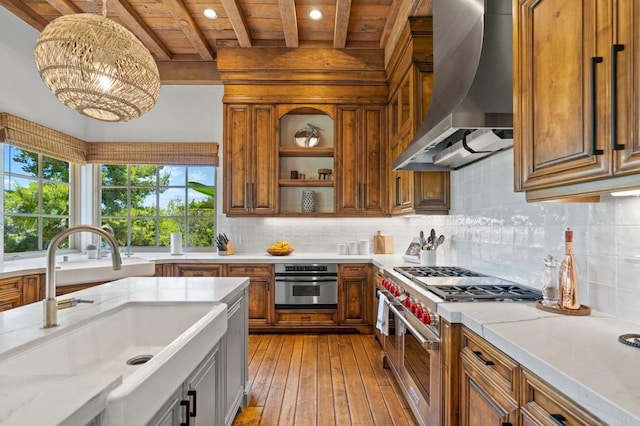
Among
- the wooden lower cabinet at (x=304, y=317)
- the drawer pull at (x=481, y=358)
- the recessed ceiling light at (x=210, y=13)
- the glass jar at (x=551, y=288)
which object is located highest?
the recessed ceiling light at (x=210, y=13)

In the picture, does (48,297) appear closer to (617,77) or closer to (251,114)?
(617,77)

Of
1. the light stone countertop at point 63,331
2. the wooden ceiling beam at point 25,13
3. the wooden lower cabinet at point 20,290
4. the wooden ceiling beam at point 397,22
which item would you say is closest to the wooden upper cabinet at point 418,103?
the wooden ceiling beam at point 397,22

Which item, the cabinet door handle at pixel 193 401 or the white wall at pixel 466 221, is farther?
the white wall at pixel 466 221

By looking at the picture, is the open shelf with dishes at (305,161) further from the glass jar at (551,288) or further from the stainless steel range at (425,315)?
the glass jar at (551,288)

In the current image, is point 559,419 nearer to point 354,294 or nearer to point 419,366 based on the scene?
point 419,366

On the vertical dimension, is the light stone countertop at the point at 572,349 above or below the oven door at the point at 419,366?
above

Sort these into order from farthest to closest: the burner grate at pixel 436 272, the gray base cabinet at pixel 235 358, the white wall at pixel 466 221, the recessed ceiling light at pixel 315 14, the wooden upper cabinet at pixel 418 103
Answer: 1. the recessed ceiling light at pixel 315 14
2. the wooden upper cabinet at pixel 418 103
3. the burner grate at pixel 436 272
4. the gray base cabinet at pixel 235 358
5. the white wall at pixel 466 221

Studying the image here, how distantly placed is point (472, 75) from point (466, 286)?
46.0 inches

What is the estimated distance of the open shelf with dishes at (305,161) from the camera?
436 cm

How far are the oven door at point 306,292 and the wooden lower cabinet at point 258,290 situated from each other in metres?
0.10

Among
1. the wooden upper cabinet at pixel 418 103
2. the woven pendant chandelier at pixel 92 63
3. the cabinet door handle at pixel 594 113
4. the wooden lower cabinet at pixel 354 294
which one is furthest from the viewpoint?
the wooden lower cabinet at pixel 354 294

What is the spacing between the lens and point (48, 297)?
128 centimetres

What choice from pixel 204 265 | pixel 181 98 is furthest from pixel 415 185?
pixel 181 98

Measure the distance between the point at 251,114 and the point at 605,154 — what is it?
12.1 feet
